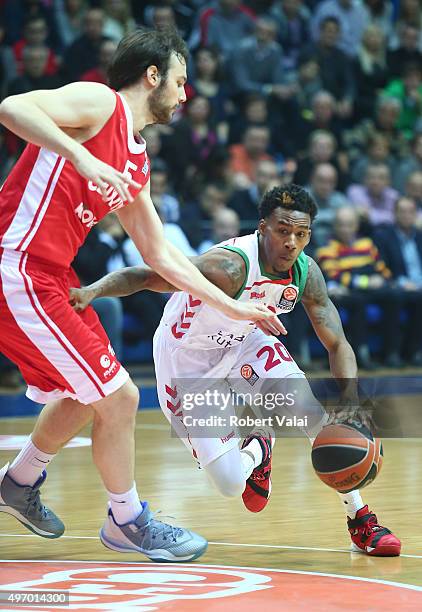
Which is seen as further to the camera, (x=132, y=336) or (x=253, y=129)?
(x=253, y=129)

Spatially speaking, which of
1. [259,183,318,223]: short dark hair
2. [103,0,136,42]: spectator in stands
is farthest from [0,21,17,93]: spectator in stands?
[259,183,318,223]: short dark hair

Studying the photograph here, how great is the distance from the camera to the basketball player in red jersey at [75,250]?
4500 millimetres

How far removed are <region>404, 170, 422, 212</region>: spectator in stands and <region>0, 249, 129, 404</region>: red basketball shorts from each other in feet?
31.4

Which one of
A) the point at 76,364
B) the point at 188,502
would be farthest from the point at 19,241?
the point at 188,502

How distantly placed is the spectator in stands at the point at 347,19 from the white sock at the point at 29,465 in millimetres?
11269

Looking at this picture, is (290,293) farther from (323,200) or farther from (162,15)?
(162,15)

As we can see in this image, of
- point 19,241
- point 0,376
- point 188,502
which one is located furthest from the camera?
point 0,376

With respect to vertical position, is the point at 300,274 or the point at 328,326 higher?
the point at 300,274

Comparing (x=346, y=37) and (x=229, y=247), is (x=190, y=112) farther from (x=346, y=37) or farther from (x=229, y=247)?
(x=229, y=247)

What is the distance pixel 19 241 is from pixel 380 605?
1.78 meters

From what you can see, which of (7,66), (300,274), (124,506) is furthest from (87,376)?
(7,66)

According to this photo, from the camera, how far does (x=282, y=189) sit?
543 centimetres

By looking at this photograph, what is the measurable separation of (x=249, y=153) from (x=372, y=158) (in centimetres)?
174

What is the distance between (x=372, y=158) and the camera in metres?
14.2
